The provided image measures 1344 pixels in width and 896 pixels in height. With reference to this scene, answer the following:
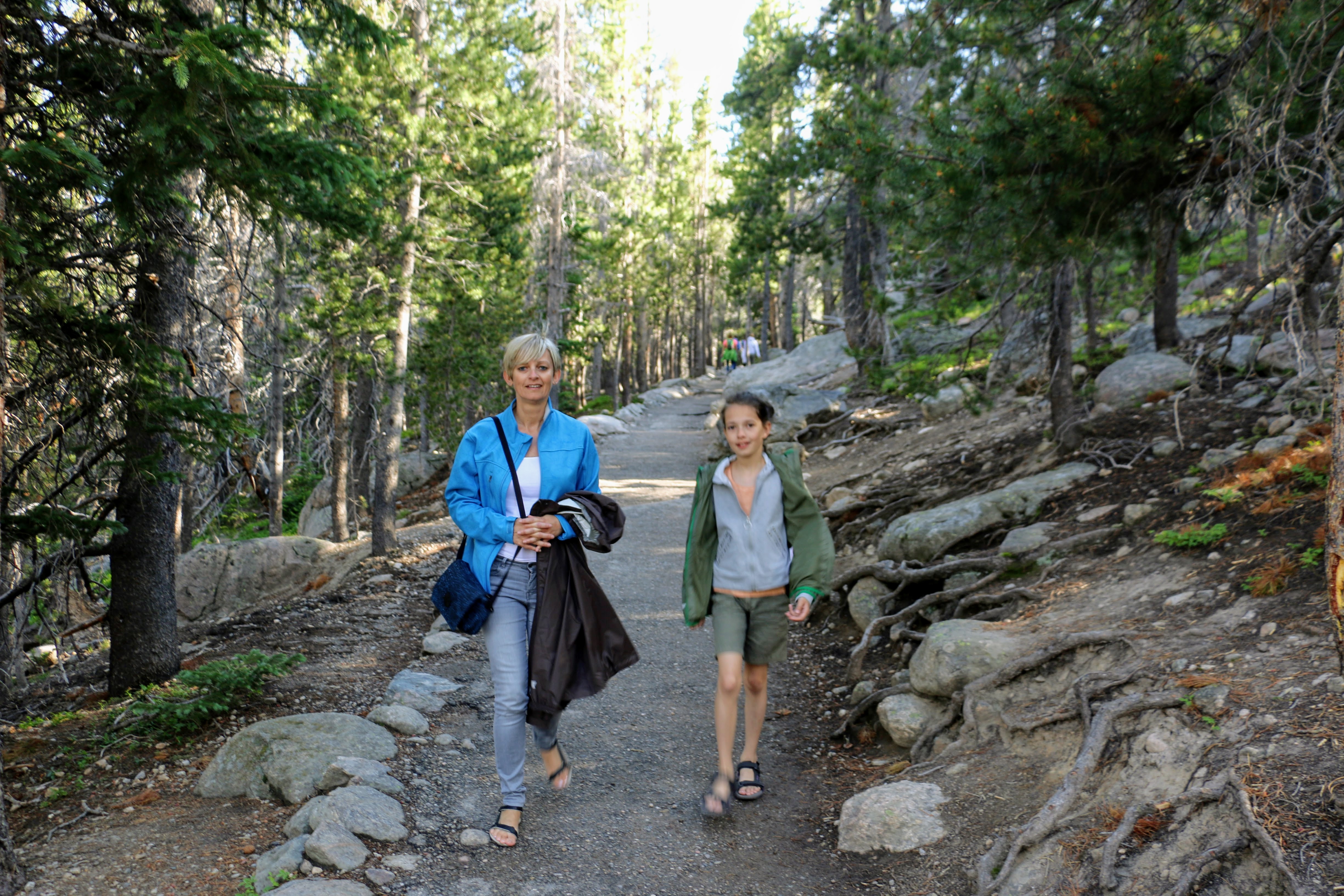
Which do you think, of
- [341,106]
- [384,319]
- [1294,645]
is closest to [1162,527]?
[1294,645]

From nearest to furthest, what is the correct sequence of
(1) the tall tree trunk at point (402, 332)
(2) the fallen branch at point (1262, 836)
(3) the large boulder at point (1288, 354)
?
(2) the fallen branch at point (1262, 836)
(3) the large boulder at point (1288, 354)
(1) the tall tree trunk at point (402, 332)

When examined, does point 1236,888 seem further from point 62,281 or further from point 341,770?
point 62,281

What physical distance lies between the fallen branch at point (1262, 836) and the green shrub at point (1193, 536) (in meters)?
2.49

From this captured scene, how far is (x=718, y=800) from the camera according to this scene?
412 cm

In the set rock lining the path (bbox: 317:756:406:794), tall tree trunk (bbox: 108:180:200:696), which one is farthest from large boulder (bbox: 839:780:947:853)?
tall tree trunk (bbox: 108:180:200:696)

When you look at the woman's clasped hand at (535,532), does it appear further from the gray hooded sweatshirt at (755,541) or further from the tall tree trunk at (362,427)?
the tall tree trunk at (362,427)

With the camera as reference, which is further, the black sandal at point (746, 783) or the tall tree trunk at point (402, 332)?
the tall tree trunk at point (402, 332)

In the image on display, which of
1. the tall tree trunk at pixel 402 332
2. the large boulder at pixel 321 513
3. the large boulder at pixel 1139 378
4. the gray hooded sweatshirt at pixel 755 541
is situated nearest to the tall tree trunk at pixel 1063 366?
the large boulder at pixel 1139 378

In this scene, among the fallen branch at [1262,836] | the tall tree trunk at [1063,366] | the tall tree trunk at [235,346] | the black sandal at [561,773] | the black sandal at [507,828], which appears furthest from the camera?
the tall tree trunk at [235,346]

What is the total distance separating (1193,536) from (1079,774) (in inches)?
94.8

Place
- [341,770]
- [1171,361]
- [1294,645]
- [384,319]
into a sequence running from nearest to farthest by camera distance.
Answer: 1. [1294,645]
2. [341,770]
3. [1171,361]
4. [384,319]

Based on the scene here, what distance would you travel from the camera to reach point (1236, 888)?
2633mm

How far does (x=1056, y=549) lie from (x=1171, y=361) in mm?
4418

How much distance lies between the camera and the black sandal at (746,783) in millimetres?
4305
